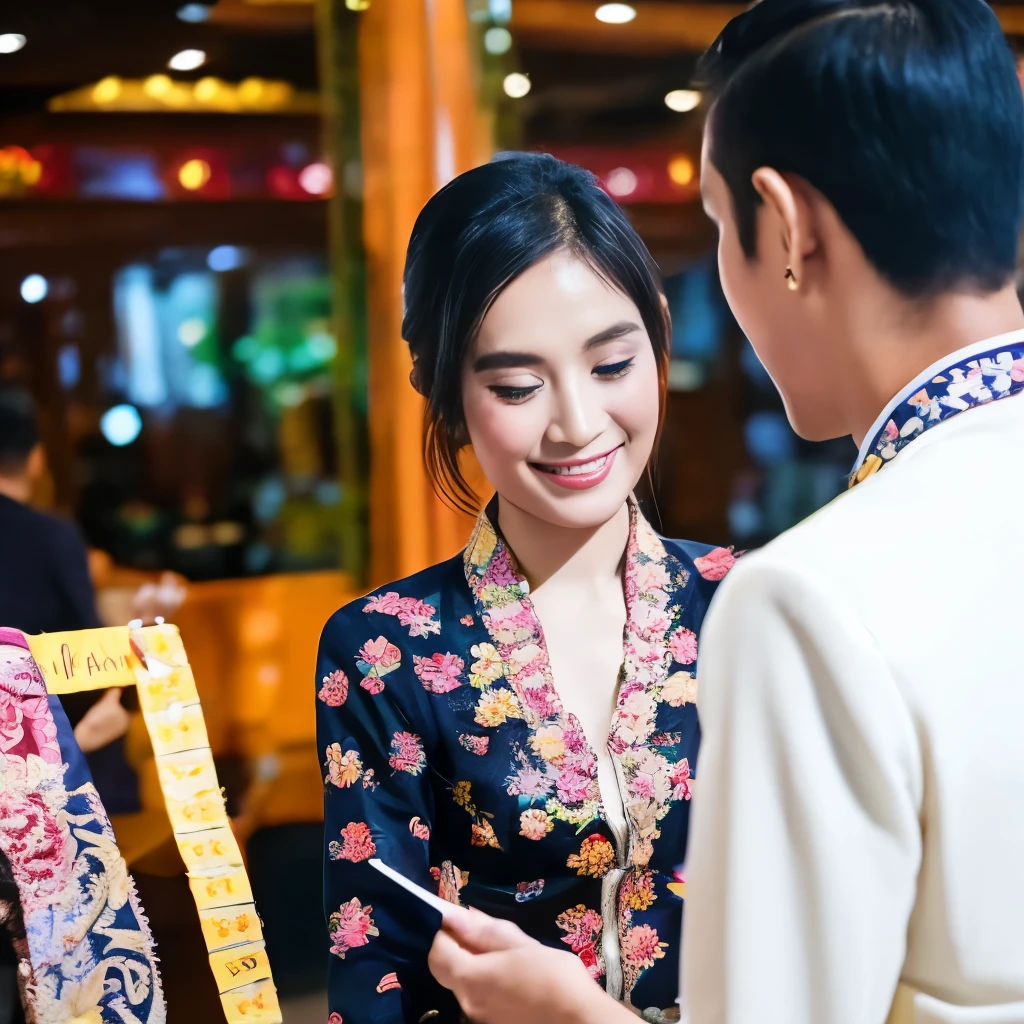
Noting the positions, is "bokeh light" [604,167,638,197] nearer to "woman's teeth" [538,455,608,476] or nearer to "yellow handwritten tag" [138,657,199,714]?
"woman's teeth" [538,455,608,476]

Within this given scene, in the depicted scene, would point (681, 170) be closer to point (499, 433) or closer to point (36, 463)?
point (499, 433)

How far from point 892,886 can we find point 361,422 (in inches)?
32.4

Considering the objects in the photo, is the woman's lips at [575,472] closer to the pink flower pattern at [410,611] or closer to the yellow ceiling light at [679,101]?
the pink flower pattern at [410,611]

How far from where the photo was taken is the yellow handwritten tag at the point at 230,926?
1193 mm

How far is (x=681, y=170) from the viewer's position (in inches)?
51.7

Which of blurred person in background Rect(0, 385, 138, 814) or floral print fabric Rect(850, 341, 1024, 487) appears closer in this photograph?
floral print fabric Rect(850, 341, 1024, 487)

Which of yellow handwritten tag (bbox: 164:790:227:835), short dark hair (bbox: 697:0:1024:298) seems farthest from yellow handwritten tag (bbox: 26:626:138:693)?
short dark hair (bbox: 697:0:1024:298)

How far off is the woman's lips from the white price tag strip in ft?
1.40

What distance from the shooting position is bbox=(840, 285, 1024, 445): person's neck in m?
0.73

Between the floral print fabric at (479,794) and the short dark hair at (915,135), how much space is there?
22.4 inches

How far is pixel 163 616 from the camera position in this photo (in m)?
1.21

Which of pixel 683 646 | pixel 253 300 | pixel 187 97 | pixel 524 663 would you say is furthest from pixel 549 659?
pixel 187 97

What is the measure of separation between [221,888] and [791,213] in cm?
92

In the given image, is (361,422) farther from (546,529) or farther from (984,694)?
(984,694)
